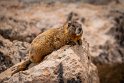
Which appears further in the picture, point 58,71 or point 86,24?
point 86,24

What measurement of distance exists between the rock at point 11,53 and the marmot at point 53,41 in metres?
1.06

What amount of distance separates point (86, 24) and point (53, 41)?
505 centimetres

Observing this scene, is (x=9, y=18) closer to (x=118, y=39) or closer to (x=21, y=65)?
(x=118, y=39)

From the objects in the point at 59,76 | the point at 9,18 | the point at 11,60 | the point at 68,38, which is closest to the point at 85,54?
the point at 68,38

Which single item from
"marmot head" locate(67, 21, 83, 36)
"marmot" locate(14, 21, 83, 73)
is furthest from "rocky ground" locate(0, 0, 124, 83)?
"marmot head" locate(67, 21, 83, 36)

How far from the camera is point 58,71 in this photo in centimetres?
640

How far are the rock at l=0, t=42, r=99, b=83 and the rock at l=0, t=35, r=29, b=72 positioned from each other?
1503mm

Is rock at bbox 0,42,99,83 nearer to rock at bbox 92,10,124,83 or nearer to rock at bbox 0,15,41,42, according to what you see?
rock at bbox 0,15,41,42

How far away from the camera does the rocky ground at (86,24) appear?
36.0 feet

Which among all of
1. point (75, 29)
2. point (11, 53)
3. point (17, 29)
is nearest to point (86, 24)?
point (17, 29)

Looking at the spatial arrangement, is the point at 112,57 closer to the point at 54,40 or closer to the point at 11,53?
the point at 11,53

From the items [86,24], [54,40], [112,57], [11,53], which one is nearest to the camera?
[54,40]

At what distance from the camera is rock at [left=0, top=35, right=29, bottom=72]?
8281 mm

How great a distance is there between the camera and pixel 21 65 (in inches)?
286
